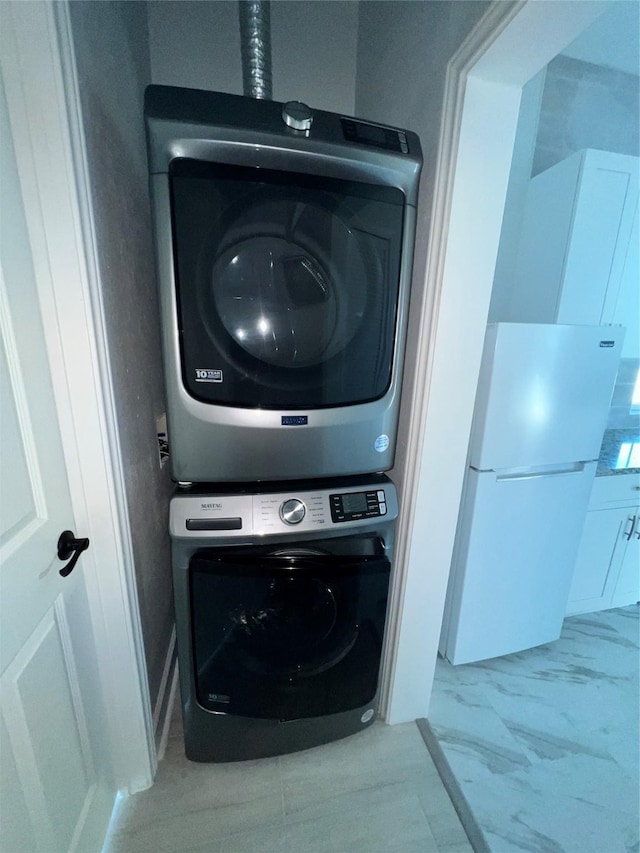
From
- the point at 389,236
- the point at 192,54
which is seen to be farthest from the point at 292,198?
the point at 192,54

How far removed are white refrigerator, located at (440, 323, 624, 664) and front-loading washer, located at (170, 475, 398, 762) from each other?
0.57 m

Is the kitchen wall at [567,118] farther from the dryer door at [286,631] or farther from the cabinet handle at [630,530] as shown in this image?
the dryer door at [286,631]

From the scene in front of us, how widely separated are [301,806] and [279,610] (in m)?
0.65

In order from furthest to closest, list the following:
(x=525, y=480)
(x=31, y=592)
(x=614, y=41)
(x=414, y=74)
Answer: (x=614, y=41) < (x=525, y=480) < (x=414, y=74) < (x=31, y=592)

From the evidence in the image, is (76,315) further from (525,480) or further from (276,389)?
(525,480)

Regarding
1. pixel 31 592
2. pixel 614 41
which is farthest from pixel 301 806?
pixel 614 41

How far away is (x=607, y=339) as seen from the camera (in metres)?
1.41

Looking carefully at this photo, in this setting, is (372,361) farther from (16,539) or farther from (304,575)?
(16,539)

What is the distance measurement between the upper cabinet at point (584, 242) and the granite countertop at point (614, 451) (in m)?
0.66

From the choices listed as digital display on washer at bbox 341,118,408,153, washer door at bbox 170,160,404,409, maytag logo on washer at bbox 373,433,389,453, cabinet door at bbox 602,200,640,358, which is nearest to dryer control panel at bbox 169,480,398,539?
maytag logo on washer at bbox 373,433,389,453

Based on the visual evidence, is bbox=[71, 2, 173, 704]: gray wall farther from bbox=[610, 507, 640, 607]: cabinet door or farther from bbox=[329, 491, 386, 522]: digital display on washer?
bbox=[610, 507, 640, 607]: cabinet door

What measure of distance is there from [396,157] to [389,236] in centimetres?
18

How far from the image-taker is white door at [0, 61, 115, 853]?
25.4 inches

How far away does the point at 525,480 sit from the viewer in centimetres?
149
